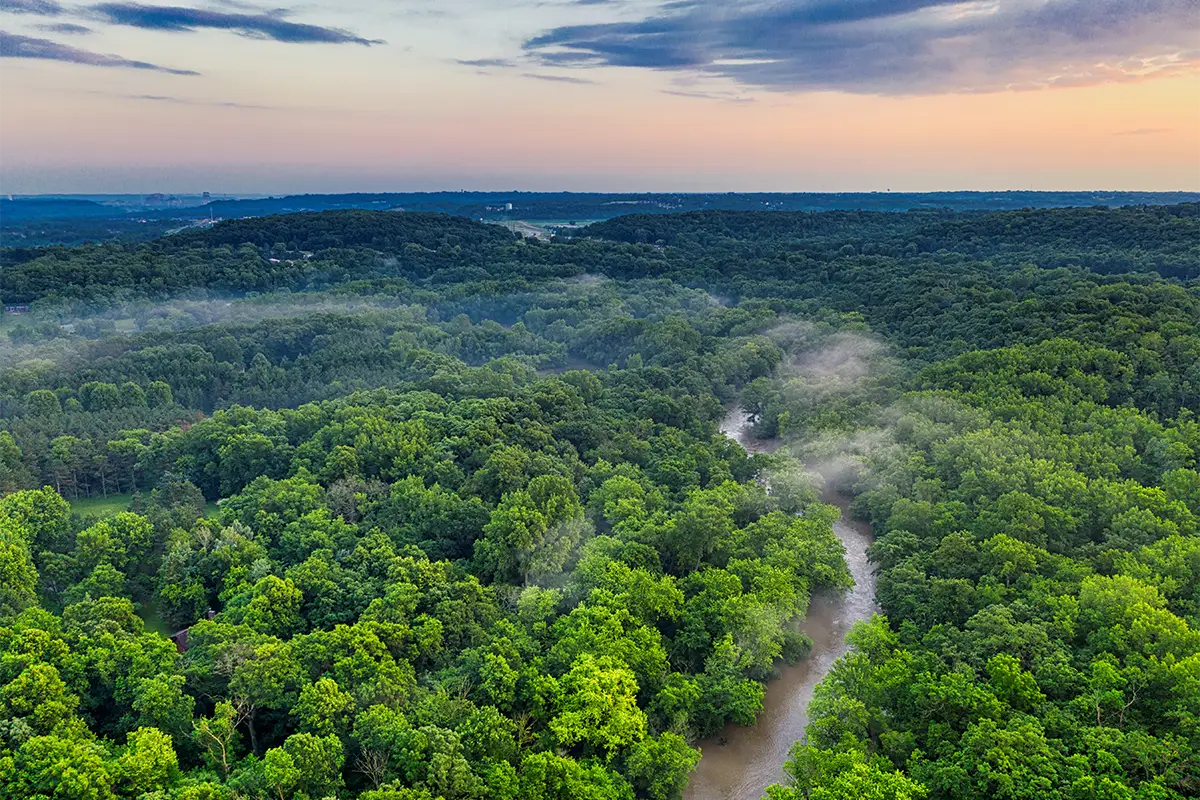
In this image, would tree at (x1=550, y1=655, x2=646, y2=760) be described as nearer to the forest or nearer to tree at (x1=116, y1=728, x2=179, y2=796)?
the forest

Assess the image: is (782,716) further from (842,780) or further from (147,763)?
(147,763)

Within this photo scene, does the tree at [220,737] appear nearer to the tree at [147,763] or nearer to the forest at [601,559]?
the forest at [601,559]

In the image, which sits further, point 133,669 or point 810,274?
point 810,274

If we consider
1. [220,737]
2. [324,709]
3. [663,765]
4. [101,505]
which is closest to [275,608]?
[220,737]

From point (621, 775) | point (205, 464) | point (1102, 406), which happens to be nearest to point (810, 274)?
point (1102, 406)

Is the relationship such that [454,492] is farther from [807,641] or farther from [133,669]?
[807,641]

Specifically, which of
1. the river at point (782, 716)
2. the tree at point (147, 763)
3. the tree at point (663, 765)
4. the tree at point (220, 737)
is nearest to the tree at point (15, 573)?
the tree at point (147, 763)
